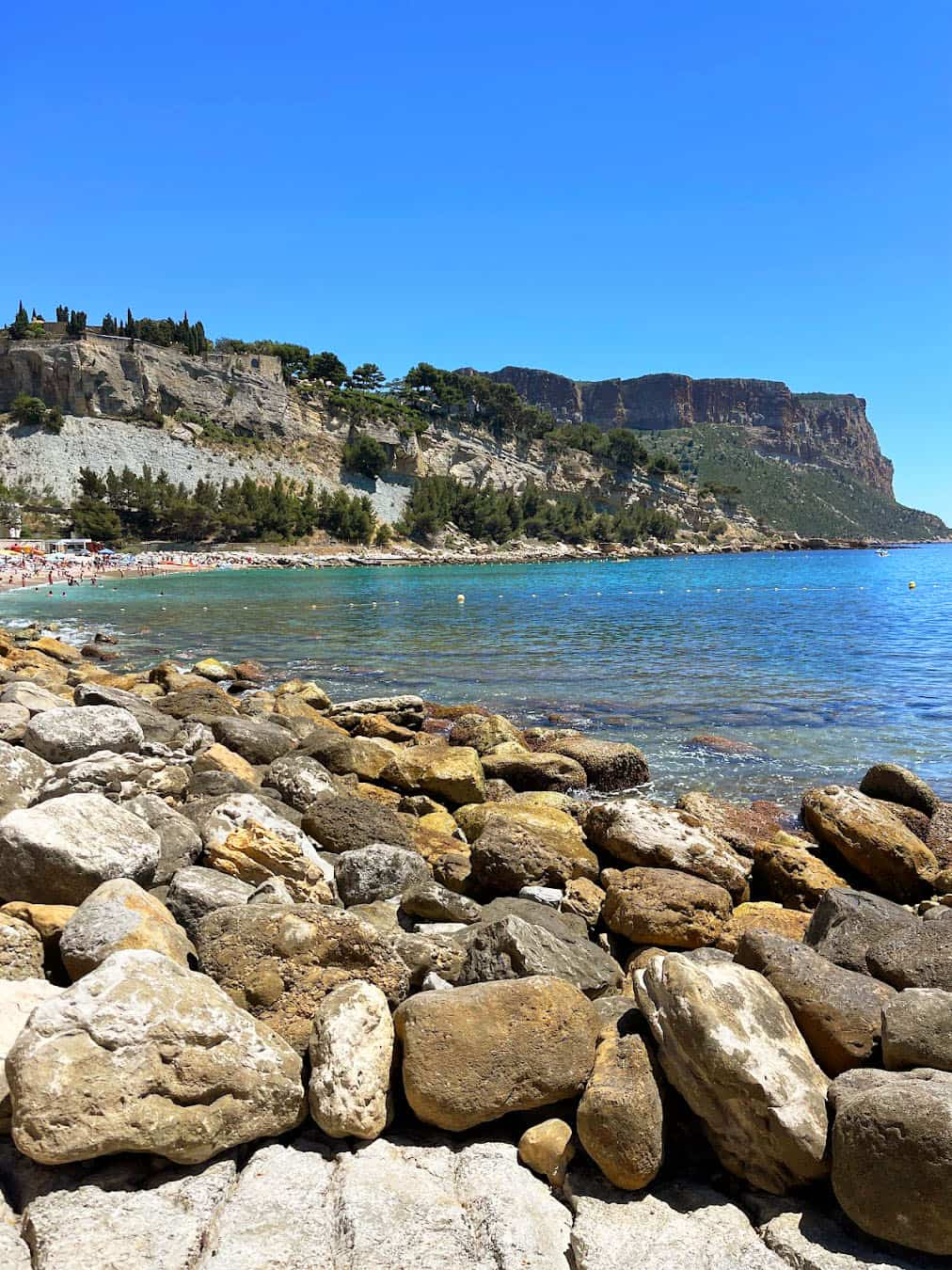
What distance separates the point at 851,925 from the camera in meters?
5.41

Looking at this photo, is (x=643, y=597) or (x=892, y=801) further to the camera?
(x=643, y=597)

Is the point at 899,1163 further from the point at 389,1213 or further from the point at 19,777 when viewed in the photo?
the point at 19,777

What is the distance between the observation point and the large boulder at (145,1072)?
3203mm

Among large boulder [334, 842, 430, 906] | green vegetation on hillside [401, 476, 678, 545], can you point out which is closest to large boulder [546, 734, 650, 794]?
large boulder [334, 842, 430, 906]

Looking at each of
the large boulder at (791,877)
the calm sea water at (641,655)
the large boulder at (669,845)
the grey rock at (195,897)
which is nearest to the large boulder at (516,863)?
the large boulder at (669,845)

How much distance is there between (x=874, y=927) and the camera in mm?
5379

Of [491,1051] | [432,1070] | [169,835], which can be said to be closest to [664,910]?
[491,1051]

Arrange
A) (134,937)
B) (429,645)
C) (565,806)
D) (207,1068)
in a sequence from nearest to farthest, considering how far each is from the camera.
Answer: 1. (207,1068)
2. (134,937)
3. (565,806)
4. (429,645)

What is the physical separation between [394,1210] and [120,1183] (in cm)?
113

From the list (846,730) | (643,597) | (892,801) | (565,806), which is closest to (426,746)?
(565,806)

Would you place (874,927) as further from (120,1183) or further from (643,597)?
(643,597)

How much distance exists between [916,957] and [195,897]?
14.5ft

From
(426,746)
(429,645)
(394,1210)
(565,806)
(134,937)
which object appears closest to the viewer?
(394,1210)

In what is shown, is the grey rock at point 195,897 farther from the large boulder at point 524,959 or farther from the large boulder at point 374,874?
the large boulder at point 524,959
